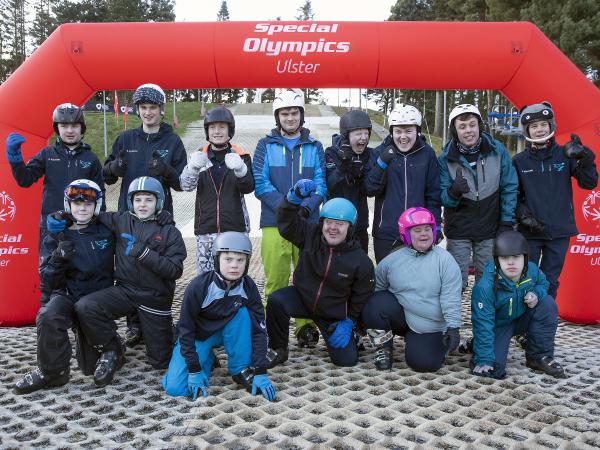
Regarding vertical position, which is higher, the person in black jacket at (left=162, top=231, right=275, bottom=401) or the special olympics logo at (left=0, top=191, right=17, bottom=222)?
the special olympics logo at (left=0, top=191, right=17, bottom=222)

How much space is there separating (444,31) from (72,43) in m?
3.63

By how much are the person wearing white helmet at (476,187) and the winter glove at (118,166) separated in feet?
9.55

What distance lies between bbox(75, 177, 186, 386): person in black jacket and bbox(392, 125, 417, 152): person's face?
2102mm

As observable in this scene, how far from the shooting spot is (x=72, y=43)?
16.3ft

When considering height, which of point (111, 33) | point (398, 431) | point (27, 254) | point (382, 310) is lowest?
point (398, 431)

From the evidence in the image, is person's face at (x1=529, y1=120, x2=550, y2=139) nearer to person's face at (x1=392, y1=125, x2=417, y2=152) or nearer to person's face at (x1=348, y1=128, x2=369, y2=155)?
person's face at (x1=392, y1=125, x2=417, y2=152)

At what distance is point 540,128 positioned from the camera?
463 cm

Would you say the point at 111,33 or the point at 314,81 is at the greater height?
the point at 111,33

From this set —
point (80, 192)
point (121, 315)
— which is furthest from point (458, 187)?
point (80, 192)

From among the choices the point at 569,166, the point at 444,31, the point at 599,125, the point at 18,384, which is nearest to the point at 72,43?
the point at 18,384

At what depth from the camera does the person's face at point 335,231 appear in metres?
4.16

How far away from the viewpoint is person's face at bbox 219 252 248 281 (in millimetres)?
3797

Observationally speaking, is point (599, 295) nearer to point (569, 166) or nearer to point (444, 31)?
point (569, 166)

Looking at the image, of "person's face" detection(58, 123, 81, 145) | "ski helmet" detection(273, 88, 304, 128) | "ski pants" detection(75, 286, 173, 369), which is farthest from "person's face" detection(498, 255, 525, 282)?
"person's face" detection(58, 123, 81, 145)
